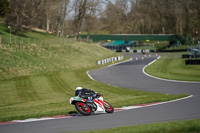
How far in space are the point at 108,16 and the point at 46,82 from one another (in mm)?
102506

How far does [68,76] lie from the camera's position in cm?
4403

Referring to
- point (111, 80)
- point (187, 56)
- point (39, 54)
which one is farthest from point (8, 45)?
point (187, 56)

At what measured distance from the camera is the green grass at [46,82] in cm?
2130

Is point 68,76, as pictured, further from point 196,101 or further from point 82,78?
point 196,101

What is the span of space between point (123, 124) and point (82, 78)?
28.5 meters

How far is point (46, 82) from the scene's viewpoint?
127ft

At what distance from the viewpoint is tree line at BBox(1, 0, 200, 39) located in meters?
73.5

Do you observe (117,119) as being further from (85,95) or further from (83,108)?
(85,95)

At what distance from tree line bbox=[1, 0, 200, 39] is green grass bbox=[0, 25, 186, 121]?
11929mm

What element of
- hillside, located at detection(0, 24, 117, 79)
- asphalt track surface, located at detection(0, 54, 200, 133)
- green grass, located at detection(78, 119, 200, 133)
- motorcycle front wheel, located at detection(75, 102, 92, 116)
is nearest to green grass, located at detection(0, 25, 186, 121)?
hillside, located at detection(0, 24, 117, 79)

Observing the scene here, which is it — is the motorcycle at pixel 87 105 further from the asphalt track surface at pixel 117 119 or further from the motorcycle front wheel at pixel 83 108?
the asphalt track surface at pixel 117 119

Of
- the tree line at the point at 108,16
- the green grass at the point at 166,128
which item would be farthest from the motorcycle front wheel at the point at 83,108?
the tree line at the point at 108,16

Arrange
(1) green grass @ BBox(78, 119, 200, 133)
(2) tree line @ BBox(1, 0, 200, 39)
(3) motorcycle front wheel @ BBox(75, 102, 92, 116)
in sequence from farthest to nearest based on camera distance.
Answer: (2) tree line @ BBox(1, 0, 200, 39) < (3) motorcycle front wheel @ BBox(75, 102, 92, 116) < (1) green grass @ BBox(78, 119, 200, 133)

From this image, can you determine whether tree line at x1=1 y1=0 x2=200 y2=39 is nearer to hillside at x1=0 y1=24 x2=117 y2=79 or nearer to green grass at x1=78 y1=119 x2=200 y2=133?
hillside at x1=0 y1=24 x2=117 y2=79
